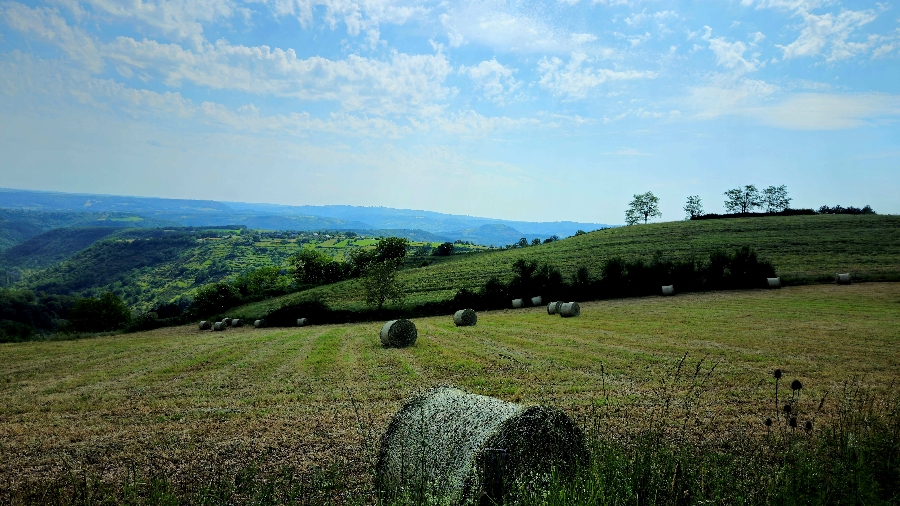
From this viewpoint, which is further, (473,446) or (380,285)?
(380,285)

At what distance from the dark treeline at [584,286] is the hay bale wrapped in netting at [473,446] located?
Answer: 33768mm

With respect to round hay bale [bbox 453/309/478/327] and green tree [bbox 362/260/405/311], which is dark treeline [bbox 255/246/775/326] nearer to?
green tree [bbox 362/260/405/311]

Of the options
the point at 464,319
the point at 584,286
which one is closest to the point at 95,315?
the point at 464,319

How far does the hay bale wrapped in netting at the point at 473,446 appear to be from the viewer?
6695 millimetres

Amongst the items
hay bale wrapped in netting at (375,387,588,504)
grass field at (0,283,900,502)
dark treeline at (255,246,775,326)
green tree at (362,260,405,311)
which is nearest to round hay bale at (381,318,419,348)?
grass field at (0,283,900,502)

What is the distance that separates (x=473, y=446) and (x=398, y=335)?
59.3 feet

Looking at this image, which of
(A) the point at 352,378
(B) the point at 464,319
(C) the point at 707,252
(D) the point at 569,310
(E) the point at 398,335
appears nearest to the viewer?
(A) the point at 352,378

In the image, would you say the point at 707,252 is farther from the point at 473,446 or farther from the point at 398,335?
the point at 473,446

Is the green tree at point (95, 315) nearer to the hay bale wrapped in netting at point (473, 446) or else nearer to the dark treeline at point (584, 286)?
the dark treeline at point (584, 286)

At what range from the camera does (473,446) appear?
715 centimetres

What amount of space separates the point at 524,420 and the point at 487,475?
113 cm

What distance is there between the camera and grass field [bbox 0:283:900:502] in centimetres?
1031

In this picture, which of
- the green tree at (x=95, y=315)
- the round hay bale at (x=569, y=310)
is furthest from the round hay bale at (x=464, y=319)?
the green tree at (x=95, y=315)

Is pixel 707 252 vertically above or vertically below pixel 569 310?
above
